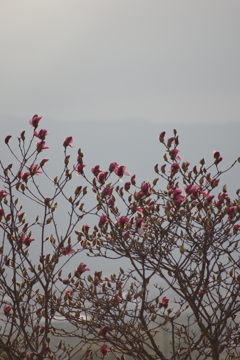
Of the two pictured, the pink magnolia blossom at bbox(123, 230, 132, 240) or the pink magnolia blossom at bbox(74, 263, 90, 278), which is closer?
the pink magnolia blossom at bbox(123, 230, 132, 240)

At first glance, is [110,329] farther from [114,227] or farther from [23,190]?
[23,190]

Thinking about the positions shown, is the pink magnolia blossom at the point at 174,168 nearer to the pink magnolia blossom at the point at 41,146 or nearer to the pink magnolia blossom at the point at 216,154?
the pink magnolia blossom at the point at 216,154

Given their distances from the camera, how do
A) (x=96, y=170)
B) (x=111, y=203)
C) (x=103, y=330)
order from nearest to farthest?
(x=103, y=330), (x=96, y=170), (x=111, y=203)

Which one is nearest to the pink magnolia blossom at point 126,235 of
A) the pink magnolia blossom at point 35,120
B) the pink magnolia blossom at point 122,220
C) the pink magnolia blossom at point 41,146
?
the pink magnolia blossom at point 122,220

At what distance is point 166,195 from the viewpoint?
109 inches

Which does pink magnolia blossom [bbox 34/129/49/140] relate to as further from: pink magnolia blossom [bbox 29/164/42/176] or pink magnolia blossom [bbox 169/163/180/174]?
pink magnolia blossom [bbox 169/163/180/174]

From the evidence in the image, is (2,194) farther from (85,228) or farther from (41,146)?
(85,228)

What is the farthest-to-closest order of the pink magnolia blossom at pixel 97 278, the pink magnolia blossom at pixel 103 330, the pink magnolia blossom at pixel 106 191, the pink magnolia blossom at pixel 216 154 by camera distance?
the pink magnolia blossom at pixel 216 154 → the pink magnolia blossom at pixel 97 278 → the pink magnolia blossom at pixel 106 191 → the pink magnolia blossom at pixel 103 330

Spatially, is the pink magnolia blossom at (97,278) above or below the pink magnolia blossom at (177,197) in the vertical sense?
below

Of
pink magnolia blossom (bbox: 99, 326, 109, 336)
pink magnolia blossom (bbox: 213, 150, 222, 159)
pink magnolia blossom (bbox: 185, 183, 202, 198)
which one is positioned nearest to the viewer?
pink magnolia blossom (bbox: 99, 326, 109, 336)

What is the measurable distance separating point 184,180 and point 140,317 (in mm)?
969

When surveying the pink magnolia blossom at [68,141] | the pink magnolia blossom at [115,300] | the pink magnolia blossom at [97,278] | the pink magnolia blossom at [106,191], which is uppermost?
the pink magnolia blossom at [68,141]

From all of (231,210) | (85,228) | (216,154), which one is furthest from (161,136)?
(85,228)

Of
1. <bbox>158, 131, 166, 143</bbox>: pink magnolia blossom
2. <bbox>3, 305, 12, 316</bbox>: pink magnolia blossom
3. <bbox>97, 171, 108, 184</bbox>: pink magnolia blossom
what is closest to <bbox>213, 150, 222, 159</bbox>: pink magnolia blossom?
<bbox>158, 131, 166, 143</bbox>: pink magnolia blossom
